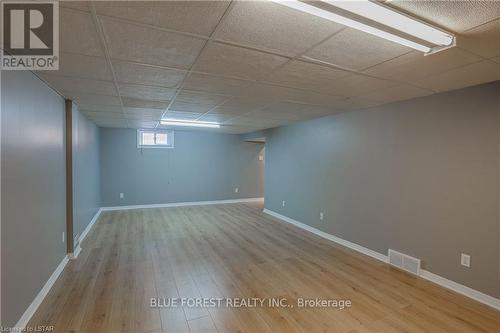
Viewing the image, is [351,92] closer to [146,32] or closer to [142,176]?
[146,32]

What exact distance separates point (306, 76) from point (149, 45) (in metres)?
1.46

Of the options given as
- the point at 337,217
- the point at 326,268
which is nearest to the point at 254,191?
the point at 337,217

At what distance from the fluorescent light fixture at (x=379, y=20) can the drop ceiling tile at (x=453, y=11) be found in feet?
0.14

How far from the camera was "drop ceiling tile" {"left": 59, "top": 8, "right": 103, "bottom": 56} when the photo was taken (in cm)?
140

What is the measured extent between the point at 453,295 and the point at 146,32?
3.87 meters

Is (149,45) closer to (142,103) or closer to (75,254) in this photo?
(142,103)

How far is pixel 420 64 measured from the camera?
207 centimetres

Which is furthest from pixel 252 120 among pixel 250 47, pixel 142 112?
pixel 250 47

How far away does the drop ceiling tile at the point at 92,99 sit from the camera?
315 cm

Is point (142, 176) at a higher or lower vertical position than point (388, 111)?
lower

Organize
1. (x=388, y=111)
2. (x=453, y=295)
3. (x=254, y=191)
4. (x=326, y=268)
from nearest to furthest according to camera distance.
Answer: (x=453, y=295) < (x=326, y=268) < (x=388, y=111) < (x=254, y=191)

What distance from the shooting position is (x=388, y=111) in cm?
349

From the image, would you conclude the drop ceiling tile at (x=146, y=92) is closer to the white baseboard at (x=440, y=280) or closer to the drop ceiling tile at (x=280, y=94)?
the drop ceiling tile at (x=280, y=94)
